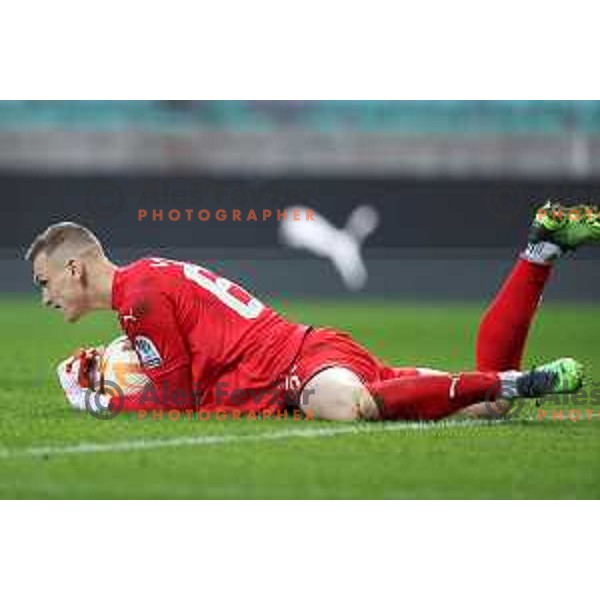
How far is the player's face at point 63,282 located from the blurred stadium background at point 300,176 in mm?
1188

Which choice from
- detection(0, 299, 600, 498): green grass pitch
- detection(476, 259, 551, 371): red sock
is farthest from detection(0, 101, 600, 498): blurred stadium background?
detection(476, 259, 551, 371): red sock

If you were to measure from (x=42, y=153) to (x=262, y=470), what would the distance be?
536 cm

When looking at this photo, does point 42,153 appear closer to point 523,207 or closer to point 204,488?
point 523,207

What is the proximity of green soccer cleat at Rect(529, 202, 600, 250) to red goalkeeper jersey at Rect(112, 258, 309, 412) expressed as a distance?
2.94 ft

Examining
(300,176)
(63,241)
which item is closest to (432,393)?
(63,241)

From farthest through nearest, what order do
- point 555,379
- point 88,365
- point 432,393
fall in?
point 88,365, point 432,393, point 555,379

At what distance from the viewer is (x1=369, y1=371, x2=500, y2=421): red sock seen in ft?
20.5

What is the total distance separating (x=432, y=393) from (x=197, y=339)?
844 mm

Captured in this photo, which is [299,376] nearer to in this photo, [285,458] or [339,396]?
[339,396]

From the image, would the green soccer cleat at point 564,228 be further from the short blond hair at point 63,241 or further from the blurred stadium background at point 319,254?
the short blond hair at point 63,241

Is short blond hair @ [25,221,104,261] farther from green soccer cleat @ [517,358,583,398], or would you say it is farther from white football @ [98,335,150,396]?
green soccer cleat @ [517,358,583,398]

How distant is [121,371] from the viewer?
265 inches

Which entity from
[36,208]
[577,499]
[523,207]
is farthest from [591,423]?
[523,207]

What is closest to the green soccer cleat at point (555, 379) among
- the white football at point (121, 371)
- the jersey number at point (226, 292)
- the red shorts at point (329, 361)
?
the red shorts at point (329, 361)
